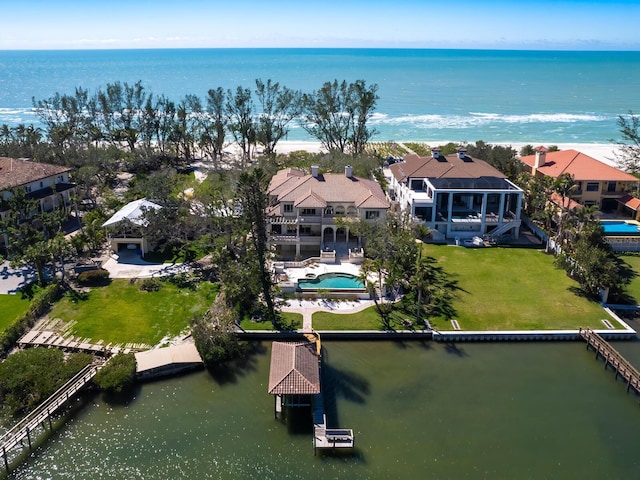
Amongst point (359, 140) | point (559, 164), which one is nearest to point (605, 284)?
point (559, 164)

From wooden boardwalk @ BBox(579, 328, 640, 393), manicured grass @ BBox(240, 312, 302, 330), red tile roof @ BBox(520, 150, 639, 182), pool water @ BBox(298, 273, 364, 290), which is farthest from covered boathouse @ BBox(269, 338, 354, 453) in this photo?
red tile roof @ BBox(520, 150, 639, 182)

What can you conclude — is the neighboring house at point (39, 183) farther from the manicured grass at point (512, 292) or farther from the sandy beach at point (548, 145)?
the sandy beach at point (548, 145)

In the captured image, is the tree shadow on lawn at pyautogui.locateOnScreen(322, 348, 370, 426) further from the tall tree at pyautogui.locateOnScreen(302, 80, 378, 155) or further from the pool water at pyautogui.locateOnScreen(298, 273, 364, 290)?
the tall tree at pyautogui.locateOnScreen(302, 80, 378, 155)

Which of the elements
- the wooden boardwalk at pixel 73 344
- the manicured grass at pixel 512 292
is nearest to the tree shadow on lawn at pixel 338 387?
the manicured grass at pixel 512 292

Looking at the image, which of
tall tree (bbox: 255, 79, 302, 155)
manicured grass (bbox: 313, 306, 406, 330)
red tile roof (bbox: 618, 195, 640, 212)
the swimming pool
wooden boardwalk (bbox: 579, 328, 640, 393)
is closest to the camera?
wooden boardwalk (bbox: 579, 328, 640, 393)

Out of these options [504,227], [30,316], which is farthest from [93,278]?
[504,227]

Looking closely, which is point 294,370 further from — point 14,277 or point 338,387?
point 14,277
